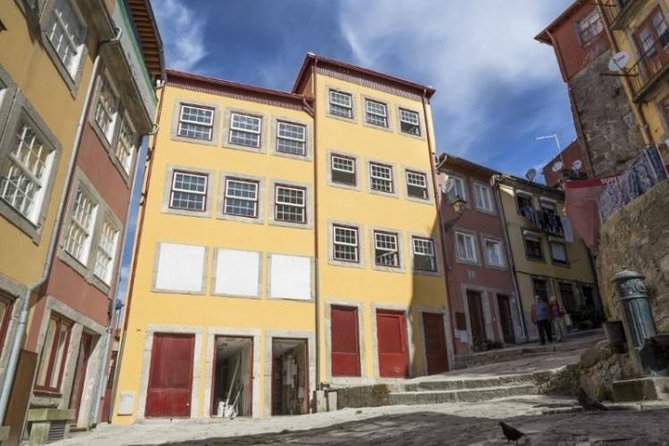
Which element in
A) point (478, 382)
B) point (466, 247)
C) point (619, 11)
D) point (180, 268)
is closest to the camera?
point (478, 382)

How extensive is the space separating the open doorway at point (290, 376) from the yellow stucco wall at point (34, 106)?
340 inches

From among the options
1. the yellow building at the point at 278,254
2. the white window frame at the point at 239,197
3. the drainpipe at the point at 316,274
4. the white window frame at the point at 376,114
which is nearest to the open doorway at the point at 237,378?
the yellow building at the point at 278,254

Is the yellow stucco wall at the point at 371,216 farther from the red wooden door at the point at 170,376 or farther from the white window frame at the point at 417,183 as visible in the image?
the red wooden door at the point at 170,376

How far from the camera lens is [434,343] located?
56.0 ft

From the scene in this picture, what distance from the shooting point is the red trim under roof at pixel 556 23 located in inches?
804

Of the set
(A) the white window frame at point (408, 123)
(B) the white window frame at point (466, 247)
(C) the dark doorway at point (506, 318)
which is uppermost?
(A) the white window frame at point (408, 123)

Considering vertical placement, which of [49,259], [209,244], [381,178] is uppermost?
[381,178]

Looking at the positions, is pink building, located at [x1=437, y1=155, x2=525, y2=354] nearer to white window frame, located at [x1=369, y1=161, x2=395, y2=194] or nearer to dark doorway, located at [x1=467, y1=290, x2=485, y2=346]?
dark doorway, located at [x1=467, y1=290, x2=485, y2=346]

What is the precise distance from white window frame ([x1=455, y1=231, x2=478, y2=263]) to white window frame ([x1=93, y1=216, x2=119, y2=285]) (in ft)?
44.7

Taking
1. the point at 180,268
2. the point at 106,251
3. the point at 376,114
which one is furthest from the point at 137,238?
the point at 376,114

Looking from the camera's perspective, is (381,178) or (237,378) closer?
(237,378)

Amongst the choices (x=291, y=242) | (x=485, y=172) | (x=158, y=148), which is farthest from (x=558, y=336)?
(x=158, y=148)

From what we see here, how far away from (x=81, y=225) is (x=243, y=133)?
880cm

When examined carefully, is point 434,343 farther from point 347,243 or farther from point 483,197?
point 483,197
